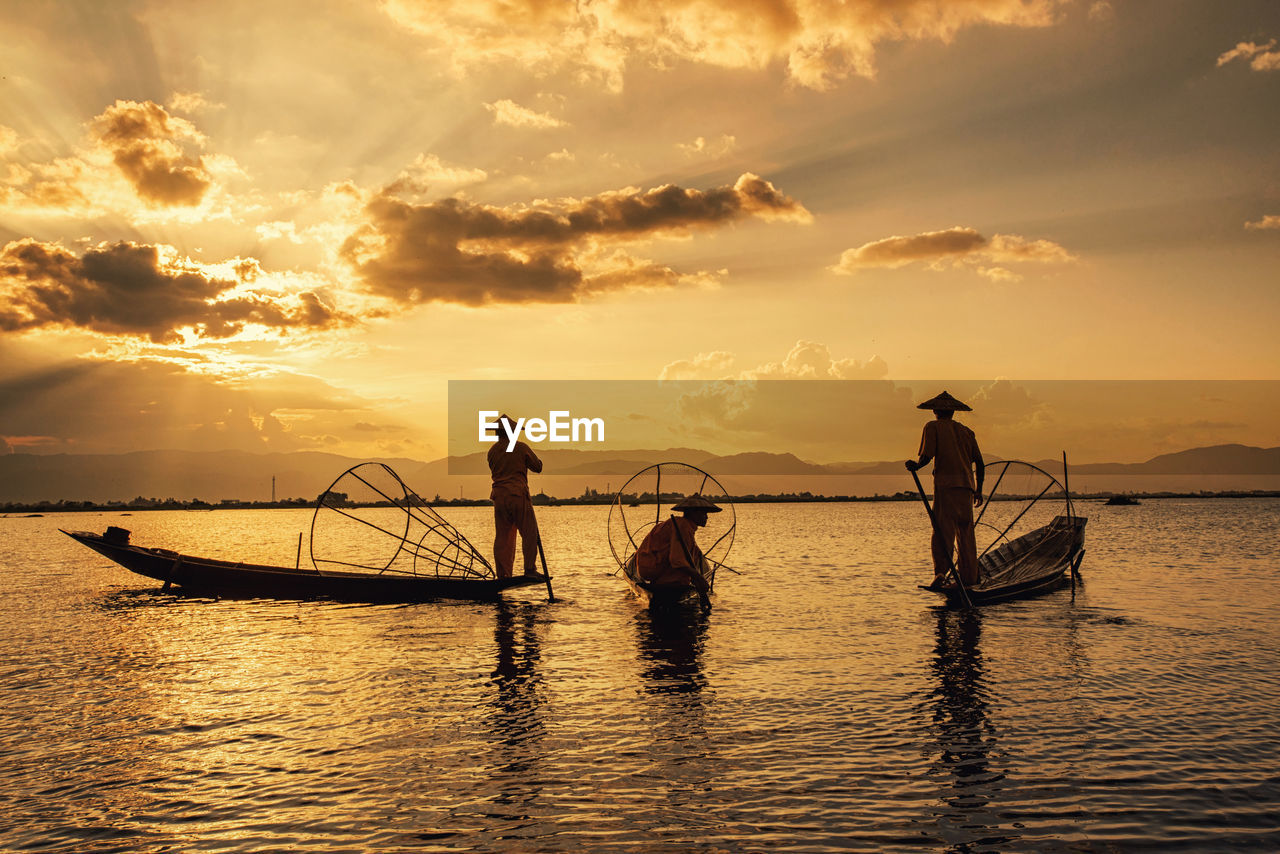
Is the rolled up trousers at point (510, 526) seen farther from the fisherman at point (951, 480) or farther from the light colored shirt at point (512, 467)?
the fisherman at point (951, 480)

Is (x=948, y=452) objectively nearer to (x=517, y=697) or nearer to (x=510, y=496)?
(x=510, y=496)

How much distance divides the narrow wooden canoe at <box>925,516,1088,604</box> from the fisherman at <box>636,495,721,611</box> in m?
4.67

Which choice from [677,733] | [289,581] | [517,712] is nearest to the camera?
[677,733]

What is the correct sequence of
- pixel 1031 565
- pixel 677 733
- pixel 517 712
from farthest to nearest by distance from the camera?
pixel 1031 565 → pixel 517 712 → pixel 677 733

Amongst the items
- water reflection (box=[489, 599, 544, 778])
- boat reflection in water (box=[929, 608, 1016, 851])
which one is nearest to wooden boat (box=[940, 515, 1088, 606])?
boat reflection in water (box=[929, 608, 1016, 851])

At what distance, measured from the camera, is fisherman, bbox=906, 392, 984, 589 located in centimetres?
1499

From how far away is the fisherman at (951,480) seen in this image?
49.2 ft

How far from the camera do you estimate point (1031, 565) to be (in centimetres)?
1992

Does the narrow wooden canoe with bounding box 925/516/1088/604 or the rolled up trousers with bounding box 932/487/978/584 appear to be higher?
the rolled up trousers with bounding box 932/487/978/584

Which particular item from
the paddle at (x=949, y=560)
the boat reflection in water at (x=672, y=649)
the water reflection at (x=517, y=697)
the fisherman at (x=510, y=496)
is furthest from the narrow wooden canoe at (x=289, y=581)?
the paddle at (x=949, y=560)

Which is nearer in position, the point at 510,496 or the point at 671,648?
the point at 671,648

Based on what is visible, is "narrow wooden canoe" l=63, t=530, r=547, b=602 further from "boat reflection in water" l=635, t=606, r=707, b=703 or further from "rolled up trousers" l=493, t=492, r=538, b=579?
"boat reflection in water" l=635, t=606, r=707, b=703

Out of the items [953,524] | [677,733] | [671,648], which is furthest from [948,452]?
[677,733]

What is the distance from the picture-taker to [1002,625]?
46.0 ft
